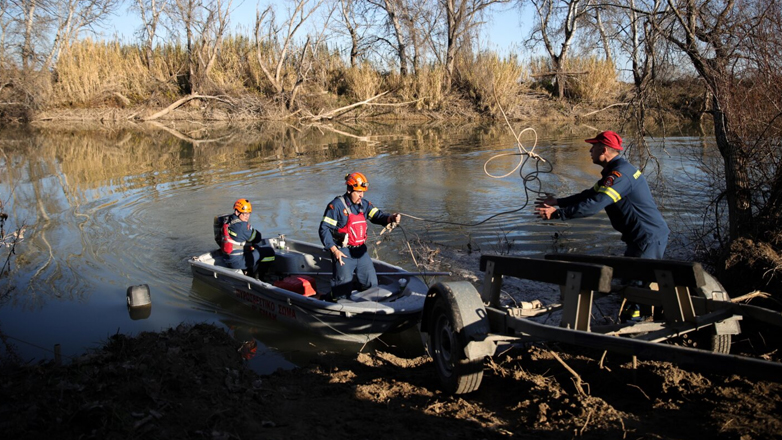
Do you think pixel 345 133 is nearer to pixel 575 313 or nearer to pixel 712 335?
pixel 712 335

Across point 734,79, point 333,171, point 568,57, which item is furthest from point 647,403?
point 568,57

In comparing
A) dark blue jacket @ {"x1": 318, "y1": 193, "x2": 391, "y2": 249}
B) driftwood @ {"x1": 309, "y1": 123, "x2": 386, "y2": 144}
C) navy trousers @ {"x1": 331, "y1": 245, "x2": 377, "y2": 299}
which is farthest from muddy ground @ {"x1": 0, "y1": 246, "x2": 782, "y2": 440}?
driftwood @ {"x1": 309, "y1": 123, "x2": 386, "y2": 144}

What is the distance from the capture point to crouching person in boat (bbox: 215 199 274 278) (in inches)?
363

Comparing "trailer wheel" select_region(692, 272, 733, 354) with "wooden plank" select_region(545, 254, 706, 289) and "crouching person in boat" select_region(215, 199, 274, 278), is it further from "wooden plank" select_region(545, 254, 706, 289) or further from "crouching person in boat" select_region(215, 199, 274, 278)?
"crouching person in boat" select_region(215, 199, 274, 278)

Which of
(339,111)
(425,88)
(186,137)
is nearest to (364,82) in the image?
(339,111)

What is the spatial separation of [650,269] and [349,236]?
3870 millimetres

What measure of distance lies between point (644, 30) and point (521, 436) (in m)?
5.88

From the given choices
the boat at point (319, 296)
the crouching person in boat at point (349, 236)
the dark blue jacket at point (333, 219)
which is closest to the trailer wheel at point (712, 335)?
the boat at point (319, 296)

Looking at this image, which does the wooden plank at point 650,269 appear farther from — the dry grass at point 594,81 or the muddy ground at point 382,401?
the dry grass at point 594,81

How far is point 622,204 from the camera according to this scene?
566 centimetres

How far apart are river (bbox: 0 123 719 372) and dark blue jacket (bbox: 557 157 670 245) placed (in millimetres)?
1121

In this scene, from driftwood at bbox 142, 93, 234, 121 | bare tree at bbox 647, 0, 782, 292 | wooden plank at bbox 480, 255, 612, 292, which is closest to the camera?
wooden plank at bbox 480, 255, 612, 292

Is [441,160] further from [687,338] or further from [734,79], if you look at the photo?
[687,338]

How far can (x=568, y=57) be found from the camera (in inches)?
1352
